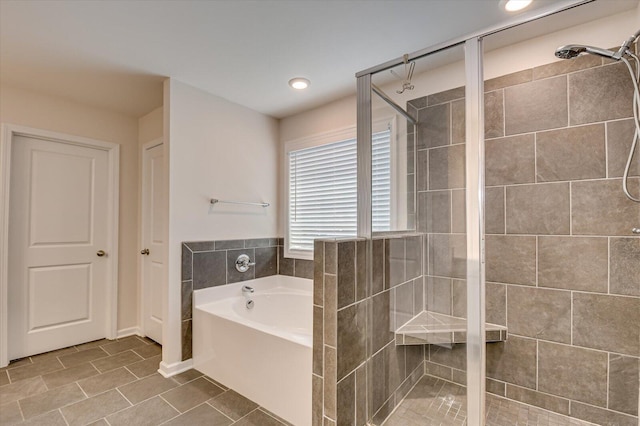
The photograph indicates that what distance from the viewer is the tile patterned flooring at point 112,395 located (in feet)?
5.98

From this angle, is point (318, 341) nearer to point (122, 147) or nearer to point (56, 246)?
point (56, 246)

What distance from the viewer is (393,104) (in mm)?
1917

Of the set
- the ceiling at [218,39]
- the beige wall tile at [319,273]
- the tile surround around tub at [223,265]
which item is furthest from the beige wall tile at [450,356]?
the ceiling at [218,39]

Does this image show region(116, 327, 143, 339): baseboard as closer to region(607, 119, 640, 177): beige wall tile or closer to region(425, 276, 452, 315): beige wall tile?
region(425, 276, 452, 315): beige wall tile

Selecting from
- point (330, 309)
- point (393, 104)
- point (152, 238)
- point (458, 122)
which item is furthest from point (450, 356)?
point (152, 238)

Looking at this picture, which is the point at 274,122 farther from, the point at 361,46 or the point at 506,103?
the point at 506,103

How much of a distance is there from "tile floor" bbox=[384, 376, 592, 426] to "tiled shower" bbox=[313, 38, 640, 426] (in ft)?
0.15

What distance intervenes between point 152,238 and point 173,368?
137 centimetres

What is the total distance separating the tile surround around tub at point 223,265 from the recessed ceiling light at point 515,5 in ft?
7.96

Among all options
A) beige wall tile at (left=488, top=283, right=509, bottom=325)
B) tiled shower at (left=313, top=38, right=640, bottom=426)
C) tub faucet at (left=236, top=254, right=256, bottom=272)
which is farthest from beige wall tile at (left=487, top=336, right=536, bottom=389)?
tub faucet at (left=236, top=254, right=256, bottom=272)

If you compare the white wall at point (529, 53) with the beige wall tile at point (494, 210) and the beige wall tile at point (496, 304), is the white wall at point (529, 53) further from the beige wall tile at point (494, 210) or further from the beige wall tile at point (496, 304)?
the beige wall tile at point (496, 304)

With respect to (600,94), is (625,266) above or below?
below

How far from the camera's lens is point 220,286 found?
2680mm

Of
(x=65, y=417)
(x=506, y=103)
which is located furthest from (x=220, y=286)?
(x=506, y=103)
